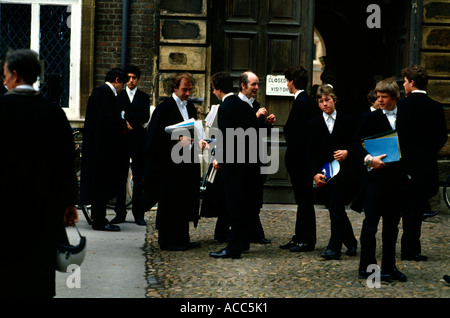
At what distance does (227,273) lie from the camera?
691cm

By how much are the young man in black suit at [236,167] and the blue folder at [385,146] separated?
145 centimetres

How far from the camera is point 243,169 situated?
7.59 metres

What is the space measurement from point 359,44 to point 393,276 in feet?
33.3

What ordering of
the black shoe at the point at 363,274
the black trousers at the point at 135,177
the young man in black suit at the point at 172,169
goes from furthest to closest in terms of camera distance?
the black trousers at the point at 135,177 → the young man in black suit at the point at 172,169 → the black shoe at the point at 363,274

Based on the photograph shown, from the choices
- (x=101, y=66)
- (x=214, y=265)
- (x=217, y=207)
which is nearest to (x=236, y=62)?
(x=101, y=66)

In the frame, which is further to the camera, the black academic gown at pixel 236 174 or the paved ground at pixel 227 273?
the black academic gown at pixel 236 174

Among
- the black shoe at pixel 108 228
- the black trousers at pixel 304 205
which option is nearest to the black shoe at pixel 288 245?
the black trousers at pixel 304 205

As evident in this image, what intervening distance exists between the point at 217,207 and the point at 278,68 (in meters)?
4.08

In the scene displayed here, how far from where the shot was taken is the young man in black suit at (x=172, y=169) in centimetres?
812

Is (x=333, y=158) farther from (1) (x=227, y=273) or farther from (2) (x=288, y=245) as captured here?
(1) (x=227, y=273)

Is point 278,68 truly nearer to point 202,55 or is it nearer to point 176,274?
point 202,55

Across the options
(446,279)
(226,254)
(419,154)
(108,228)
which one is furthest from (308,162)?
(108,228)

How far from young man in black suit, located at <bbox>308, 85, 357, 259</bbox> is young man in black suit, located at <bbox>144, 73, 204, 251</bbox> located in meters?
1.35

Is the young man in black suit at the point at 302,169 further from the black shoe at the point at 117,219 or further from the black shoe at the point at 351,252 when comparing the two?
the black shoe at the point at 117,219
